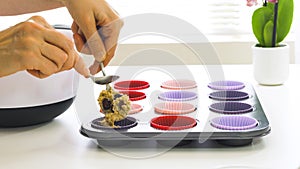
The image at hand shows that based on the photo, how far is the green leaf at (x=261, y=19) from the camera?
58.1 inches

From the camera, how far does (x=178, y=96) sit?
1201 millimetres

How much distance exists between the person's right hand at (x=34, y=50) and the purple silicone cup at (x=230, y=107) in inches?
12.6

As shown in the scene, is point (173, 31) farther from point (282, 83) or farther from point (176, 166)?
point (176, 166)

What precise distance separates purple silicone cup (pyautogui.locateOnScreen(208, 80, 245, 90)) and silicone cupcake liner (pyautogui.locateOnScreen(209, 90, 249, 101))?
→ 5 centimetres

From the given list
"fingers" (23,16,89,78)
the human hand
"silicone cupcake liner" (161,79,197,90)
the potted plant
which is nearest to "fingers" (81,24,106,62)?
the human hand

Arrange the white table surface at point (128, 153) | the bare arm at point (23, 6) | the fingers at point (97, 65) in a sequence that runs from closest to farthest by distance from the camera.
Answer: the white table surface at point (128, 153) < the fingers at point (97, 65) < the bare arm at point (23, 6)

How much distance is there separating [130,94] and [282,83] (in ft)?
1.55

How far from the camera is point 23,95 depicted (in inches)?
42.6

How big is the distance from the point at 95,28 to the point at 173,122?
265 millimetres

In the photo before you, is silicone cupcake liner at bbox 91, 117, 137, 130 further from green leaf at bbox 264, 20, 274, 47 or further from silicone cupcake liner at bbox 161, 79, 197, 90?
green leaf at bbox 264, 20, 274, 47

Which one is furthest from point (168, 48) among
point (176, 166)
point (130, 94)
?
point (176, 166)

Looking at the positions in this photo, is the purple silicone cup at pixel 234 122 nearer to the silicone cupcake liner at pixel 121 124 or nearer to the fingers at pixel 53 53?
the silicone cupcake liner at pixel 121 124

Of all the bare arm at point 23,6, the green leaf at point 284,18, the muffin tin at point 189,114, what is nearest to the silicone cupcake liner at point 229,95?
the muffin tin at point 189,114

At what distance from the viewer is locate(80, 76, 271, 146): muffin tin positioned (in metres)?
0.96
